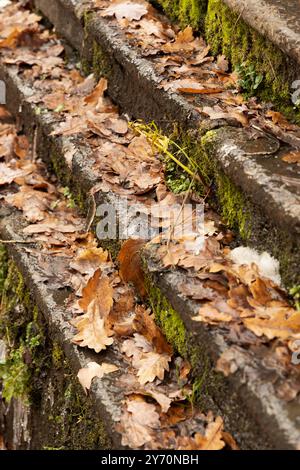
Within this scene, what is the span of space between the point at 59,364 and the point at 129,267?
566mm

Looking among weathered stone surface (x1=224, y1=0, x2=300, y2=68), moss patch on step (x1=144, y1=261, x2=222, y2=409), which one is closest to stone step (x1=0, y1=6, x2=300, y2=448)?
moss patch on step (x1=144, y1=261, x2=222, y2=409)

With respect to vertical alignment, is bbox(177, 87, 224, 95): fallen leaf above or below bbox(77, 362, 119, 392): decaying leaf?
above

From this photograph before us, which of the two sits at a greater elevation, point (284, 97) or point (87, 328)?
point (284, 97)

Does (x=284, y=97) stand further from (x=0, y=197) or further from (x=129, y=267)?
(x=0, y=197)

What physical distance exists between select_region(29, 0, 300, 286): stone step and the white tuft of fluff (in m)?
0.03

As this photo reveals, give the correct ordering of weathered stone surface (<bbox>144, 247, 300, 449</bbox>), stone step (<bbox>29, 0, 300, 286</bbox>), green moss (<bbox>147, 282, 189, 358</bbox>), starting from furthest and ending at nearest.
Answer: green moss (<bbox>147, 282, 189, 358</bbox>) → stone step (<bbox>29, 0, 300, 286</bbox>) → weathered stone surface (<bbox>144, 247, 300, 449</bbox>)

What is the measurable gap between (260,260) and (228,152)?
0.53 meters

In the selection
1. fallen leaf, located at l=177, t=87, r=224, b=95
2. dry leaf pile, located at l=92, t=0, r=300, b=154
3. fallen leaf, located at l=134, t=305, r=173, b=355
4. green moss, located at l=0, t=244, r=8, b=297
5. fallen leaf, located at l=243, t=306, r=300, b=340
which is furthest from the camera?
green moss, located at l=0, t=244, r=8, b=297

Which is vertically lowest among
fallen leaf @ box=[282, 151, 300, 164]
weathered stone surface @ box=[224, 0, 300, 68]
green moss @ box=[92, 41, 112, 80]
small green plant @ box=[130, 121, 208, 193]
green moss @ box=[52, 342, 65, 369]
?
green moss @ box=[52, 342, 65, 369]

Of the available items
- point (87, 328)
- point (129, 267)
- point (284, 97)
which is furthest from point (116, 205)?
point (284, 97)

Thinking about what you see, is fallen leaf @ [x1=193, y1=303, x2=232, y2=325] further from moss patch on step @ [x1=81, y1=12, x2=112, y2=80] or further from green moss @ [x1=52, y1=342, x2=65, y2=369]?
moss patch on step @ [x1=81, y1=12, x2=112, y2=80]

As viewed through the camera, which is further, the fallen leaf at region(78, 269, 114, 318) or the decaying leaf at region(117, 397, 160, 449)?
the fallen leaf at region(78, 269, 114, 318)

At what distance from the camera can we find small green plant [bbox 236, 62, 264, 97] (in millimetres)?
3604

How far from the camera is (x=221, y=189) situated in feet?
10.8
